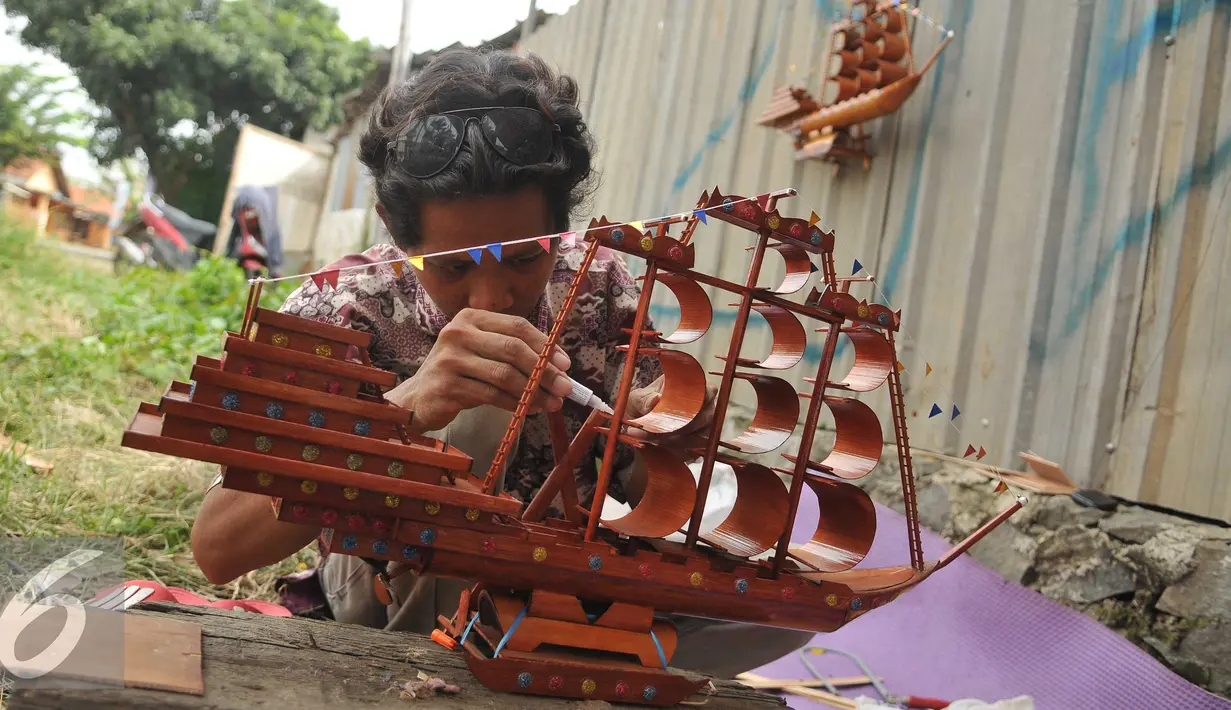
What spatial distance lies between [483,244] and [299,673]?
2.42ft

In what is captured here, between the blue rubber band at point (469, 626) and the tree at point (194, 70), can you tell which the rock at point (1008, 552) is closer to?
the blue rubber band at point (469, 626)

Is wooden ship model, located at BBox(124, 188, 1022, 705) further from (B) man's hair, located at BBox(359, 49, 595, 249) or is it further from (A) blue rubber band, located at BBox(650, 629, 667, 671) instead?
(B) man's hair, located at BBox(359, 49, 595, 249)

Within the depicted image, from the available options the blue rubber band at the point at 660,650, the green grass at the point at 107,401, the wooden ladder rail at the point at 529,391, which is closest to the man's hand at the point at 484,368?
the wooden ladder rail at the point at 529,391

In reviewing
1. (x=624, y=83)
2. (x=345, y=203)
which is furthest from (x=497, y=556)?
(x=345, y=203)

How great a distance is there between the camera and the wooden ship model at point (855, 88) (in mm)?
2793

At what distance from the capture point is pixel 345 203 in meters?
14.1

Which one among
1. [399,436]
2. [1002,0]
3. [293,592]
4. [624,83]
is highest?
[624,83]

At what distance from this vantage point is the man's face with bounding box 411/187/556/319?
1.45 m

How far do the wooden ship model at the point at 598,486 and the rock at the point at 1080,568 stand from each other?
3.16 feet

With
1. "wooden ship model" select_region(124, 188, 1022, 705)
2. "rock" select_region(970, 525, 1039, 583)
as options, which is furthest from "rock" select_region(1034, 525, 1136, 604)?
"wooden ship model" select_region(124, 188, 1022, 705)

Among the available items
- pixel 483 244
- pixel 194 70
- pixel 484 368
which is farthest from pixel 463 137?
pixel 194 70

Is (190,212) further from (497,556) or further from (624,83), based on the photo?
(497,556)

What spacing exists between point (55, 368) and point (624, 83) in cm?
368
